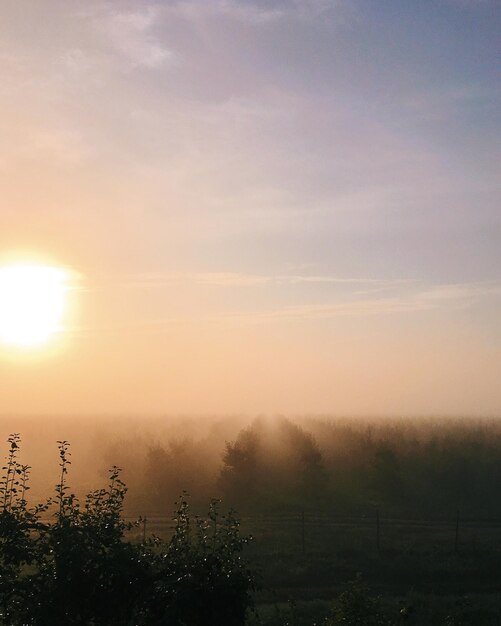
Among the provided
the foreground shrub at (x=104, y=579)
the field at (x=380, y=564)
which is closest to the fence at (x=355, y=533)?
the field at (x=380, y=564)

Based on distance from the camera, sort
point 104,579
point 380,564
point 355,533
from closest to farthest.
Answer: point 104,579 < point 380,564 < point 355,533

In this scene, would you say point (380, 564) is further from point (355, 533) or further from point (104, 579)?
point (104, 579)

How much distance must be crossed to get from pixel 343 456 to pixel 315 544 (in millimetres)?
36163

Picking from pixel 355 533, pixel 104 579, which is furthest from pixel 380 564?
pixel 104 579

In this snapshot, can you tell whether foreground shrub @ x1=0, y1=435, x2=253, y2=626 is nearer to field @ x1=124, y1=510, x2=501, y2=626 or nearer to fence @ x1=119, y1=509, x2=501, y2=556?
field @ x1=124, y1=510, x2=501, y2=626

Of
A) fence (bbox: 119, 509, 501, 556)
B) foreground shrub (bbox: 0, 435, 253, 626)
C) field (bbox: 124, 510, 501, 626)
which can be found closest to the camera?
foreground shrub (bbox: 0, 435, 253, 626)

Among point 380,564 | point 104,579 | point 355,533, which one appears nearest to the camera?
point 104,579

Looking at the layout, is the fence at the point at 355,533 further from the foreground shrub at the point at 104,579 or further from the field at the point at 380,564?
the foreground shrub at the point at 104,579

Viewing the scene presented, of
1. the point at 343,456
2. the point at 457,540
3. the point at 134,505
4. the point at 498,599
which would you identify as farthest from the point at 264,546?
the point at 343,456

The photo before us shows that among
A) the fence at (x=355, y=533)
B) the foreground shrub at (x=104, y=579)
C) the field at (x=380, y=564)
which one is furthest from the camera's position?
the fence at (x=355, y=533)

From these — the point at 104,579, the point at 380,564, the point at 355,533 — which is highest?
the point at 104,579

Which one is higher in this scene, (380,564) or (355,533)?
(355,533)

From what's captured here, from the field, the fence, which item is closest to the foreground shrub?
the field

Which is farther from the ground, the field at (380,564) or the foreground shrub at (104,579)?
the foreground shrub at (104,579)
